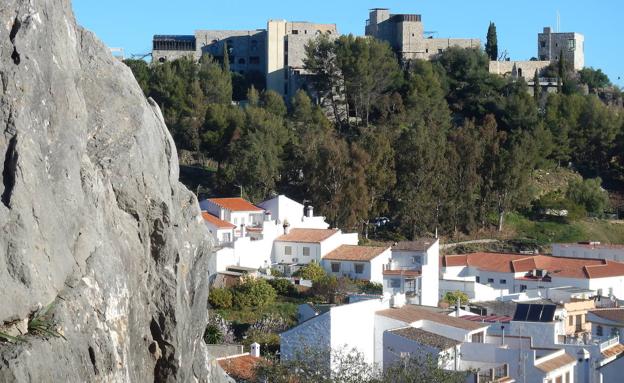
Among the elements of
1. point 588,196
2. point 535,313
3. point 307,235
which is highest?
point 588,196

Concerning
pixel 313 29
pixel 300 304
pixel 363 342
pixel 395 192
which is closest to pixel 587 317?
pixel 300 304

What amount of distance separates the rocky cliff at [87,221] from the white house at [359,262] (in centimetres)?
3280

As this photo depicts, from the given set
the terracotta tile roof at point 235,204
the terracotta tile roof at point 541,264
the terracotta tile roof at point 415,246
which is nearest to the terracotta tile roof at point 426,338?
the terracotta tile roof at point 415,246

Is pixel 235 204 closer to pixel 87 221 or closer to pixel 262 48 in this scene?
pixel 262 48

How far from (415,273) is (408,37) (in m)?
37.4

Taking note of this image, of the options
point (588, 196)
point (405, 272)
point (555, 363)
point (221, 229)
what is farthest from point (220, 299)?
point (588, 196)

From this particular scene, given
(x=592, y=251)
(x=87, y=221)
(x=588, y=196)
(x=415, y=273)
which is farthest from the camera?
(x=588, y=196)

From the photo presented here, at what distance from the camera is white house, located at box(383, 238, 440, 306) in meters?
41.6

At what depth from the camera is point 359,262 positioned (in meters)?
42.8

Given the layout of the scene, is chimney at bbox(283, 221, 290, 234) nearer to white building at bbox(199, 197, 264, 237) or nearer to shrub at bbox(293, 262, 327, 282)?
white building at bbox(199, 197, 264, 237)

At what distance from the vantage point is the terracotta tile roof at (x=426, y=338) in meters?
26.1

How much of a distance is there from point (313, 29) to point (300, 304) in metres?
40.1

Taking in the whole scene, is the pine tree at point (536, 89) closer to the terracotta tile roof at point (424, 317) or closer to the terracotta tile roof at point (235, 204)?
the terracotta tile roof at point (235, 204)

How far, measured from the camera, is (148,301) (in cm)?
879
